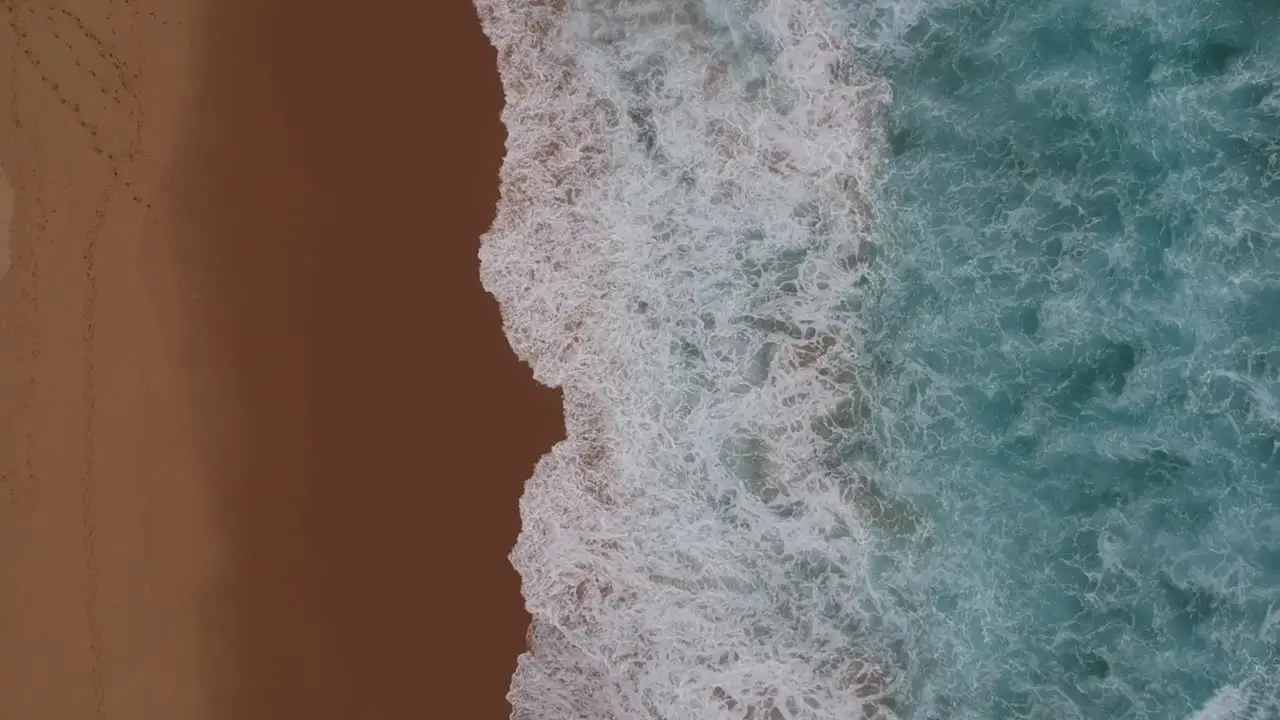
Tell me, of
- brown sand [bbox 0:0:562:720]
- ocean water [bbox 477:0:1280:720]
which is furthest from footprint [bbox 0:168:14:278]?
ocean water [bbox 477:0:1280:720]

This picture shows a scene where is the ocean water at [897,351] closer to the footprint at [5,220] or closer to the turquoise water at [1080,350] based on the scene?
the turquoise water at [1080,350]

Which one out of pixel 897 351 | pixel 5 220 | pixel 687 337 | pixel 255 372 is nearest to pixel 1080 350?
pixel 897 351

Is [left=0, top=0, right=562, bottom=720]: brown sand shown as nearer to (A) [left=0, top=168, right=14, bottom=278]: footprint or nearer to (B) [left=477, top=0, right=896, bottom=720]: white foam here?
(A) [left=0, top=168, right=14, bottom=278]: footprint

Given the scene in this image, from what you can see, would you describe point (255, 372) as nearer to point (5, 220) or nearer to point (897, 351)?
point (5, 220)

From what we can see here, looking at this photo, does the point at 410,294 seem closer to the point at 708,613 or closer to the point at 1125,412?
the point at 708,613

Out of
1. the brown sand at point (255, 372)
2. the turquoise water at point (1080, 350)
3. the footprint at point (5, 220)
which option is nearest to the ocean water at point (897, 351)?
the turquoise water at point (1080, 350)
